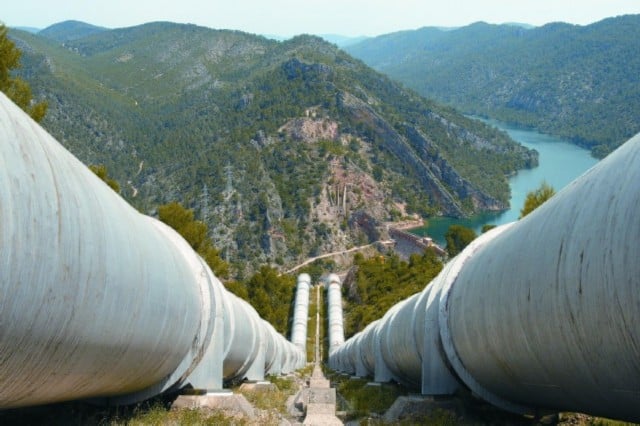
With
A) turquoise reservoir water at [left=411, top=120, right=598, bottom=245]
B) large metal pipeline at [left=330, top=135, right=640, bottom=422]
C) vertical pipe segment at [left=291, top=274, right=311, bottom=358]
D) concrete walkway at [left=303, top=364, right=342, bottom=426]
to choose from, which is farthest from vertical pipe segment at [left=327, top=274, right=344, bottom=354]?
turquoise reservoir water at [left=411, top=120, right=598, bottom=245]

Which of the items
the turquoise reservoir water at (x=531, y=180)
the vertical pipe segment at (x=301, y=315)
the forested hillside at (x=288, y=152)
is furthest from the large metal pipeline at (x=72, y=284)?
the turquoise reservoir water at (x=531, y=180)

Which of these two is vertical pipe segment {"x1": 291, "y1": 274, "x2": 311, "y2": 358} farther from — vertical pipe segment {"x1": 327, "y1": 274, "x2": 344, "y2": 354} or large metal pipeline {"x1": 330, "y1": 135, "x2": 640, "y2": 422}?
large metal pipeline {"x1": 330, "y1": 135, "x2": 640, "y2": 422}

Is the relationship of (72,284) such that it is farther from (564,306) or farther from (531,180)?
(531,180)

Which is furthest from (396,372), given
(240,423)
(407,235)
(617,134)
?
(617,134)

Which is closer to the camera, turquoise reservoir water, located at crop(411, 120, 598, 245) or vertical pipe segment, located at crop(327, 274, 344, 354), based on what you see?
vertical pipe segment, located at crop(327, 274, 344, 354)

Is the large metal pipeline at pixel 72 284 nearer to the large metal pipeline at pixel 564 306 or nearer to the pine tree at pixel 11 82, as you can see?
the large metal pipeline at pixel 564 306

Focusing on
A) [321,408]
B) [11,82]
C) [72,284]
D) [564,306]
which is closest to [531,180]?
[11,82]

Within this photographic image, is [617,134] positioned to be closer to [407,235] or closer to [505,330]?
[407,235]
